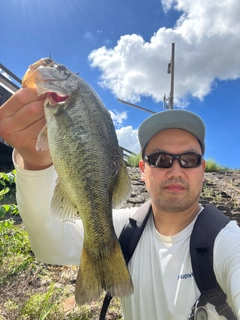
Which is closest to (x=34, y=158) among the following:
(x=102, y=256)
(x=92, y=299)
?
(x=102, y=256)

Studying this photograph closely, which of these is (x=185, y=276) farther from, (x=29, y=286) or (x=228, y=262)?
(x=29, y=286)

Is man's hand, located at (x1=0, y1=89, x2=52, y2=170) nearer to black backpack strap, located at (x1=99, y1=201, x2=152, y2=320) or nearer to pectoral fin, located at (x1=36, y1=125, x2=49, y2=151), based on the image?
pectoral fin, located at (x1=36, y1=125, x2=49, y2=151)

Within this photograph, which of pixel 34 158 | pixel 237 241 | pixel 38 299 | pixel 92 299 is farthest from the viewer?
pixel 38 299

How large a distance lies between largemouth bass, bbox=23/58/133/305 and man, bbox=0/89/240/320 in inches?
6.4

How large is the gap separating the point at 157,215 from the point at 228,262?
2.70 feet

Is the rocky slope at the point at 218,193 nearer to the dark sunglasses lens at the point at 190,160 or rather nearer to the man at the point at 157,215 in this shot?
the man at the point at 157,215

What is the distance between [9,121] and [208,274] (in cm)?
164

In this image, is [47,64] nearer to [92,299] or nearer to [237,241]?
[92,299]

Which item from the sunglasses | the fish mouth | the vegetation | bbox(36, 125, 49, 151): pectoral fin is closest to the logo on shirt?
the sunglasses

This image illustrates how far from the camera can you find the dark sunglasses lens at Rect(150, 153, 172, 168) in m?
2.37

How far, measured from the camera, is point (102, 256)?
1.76 m

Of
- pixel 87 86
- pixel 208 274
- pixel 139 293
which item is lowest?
pixel 139 293

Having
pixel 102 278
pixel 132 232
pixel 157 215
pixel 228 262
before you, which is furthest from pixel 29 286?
pixel 228 262

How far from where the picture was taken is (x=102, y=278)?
1.73 m
